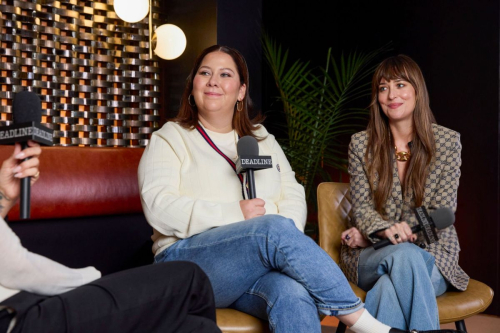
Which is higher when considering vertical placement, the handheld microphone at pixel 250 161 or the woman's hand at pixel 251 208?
the handheld microphone at pixel 250 161

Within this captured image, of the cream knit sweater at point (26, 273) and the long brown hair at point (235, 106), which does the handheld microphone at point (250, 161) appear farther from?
the cream knit sweater at point (26, 273)

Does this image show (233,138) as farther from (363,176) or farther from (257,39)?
(257,39)

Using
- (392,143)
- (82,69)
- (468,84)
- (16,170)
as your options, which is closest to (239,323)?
(16,170)

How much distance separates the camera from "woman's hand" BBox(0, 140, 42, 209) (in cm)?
135

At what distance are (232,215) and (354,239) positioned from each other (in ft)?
1.79

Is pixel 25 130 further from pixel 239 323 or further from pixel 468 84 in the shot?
pixel 468 84

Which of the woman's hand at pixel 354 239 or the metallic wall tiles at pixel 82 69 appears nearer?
the woman's hand at pixel 354 239

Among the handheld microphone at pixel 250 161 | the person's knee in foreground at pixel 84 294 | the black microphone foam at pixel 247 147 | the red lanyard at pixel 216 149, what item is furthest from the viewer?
the red lanyard at pixel 216 149

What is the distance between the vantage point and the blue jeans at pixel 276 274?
173 centimetres

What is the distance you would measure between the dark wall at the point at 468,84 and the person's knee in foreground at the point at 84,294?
236 cm

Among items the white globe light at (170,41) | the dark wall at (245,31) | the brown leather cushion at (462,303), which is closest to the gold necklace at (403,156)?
the brown leather cushion at (462,303)

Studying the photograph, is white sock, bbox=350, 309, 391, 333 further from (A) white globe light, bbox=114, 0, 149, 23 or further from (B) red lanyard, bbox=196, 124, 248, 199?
(A) white globe light, bbox=114, 0, 149, 23

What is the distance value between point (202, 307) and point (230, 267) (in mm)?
285

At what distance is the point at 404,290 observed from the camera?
1.97 metres
